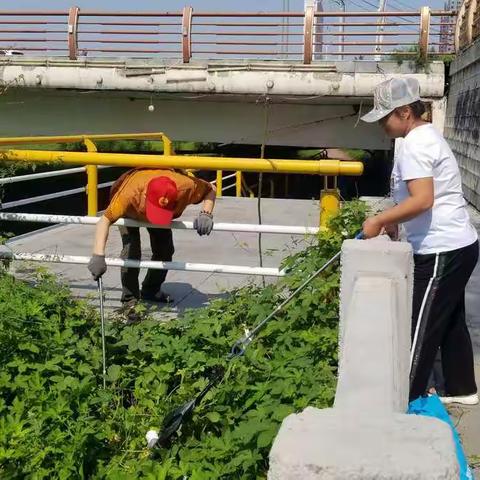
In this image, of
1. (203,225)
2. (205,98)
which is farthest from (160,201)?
(205,98)

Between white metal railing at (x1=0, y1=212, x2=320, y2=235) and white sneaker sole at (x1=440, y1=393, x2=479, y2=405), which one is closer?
white sneaker sole at (x1=440, y1=393, x2=479, y2=405)

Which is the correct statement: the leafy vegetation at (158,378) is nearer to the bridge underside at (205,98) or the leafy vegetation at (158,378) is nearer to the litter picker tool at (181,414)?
the litter picker tool at (181,414)

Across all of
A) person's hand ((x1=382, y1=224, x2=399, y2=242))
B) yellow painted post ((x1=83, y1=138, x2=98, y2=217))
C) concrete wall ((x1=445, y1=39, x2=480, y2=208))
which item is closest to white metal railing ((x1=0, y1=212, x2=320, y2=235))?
person's hand ((x1=382, y1=224, x2=399, y2=242))

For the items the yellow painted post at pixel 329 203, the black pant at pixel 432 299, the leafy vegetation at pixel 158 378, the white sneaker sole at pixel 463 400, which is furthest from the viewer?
the yellow painted post at pixel 329 203

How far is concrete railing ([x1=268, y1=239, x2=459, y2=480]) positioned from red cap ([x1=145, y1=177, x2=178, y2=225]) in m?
2.29

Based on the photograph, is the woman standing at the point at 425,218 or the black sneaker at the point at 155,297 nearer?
the woman standing at the point at 425,218

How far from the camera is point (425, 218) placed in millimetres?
3434

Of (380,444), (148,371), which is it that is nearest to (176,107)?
(148,371)

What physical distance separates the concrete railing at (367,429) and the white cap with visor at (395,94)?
1.25 meters

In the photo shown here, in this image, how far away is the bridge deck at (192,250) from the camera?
19.4 ft

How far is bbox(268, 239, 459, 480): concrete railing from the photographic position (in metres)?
1.43

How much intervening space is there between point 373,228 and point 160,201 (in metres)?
1.71

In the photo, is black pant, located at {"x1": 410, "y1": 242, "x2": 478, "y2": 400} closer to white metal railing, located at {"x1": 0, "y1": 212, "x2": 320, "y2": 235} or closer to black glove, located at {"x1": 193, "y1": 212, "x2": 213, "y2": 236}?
white metal railing, located at {"x1": 0, "y1": 212, "x2": 320, "y2": 235}

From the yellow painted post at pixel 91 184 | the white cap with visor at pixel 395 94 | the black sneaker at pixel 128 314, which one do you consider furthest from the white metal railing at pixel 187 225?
the yellow painted post at pixel 91 184
